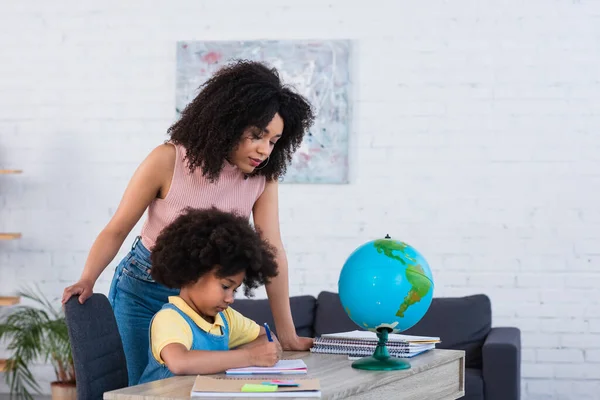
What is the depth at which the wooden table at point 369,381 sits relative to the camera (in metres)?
1.73

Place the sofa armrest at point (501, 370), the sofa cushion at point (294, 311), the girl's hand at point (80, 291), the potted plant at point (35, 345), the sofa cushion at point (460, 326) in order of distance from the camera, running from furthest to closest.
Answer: the potted plant at point (35, 345) < the sofa cushion at point (294, 311) < the sofa cushion at point (460, 326) < the sofa armrest at point (501, 370) < the girl's hand at point (80, 291)

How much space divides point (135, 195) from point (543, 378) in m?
2.93

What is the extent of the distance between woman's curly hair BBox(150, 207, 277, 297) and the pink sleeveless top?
0.28 metres

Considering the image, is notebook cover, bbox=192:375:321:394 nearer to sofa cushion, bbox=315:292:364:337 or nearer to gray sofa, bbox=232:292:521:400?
gray sofa, bbox=232:292:521:400

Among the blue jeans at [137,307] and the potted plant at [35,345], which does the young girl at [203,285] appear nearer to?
the blue jeans at [137,307]

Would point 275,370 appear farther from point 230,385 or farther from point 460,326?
point 460,326

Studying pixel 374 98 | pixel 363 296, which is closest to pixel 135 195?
pixel 363 296

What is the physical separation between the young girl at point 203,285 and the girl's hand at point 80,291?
7.0 inches

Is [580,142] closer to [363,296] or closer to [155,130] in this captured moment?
[155,130]

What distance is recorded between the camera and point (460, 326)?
4.16 metres

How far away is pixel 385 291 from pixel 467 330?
215cm

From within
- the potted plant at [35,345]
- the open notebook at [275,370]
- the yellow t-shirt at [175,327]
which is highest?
the yellow t-shirt at [175,327]

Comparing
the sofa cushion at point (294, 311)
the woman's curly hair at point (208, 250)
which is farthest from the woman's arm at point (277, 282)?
the sofa cushion at point (294, 311)

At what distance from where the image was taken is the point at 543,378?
15.1 feet
